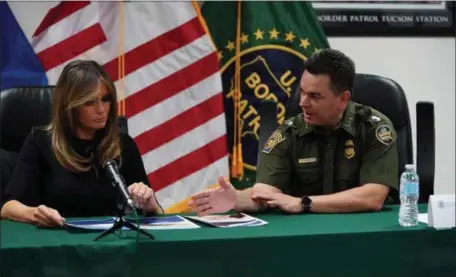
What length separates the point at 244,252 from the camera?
5.44 feet

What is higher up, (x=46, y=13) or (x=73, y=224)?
(x=46, y=13)

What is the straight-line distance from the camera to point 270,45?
11.6 ft

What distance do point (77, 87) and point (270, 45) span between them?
4.94ft

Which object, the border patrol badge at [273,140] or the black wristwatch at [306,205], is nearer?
the black wristwatch at [306,205]

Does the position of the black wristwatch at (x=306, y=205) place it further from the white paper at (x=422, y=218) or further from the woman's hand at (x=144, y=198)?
the woman's hand at (x=144, y=198)

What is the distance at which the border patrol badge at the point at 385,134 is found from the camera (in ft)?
7.88

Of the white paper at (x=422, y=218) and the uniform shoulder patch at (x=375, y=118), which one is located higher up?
the uniform shoulder patch at (x=375, y=118)

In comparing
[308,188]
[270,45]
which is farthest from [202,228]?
[270,45]

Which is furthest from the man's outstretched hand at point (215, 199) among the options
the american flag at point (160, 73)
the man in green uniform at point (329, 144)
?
the american flag at point (160, 73)

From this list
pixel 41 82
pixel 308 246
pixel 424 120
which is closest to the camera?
pixel 308 246

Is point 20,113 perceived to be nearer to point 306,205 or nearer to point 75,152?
point 75,152

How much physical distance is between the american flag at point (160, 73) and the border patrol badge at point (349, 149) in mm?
1123

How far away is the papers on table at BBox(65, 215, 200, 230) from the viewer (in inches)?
71.9

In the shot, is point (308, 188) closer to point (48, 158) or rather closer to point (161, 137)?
point (48, 158)
